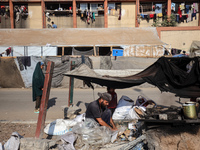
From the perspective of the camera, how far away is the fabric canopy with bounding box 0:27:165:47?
57.9 feet

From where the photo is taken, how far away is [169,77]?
5.17m

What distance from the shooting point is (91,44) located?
17.4m

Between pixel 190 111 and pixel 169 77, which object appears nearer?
pixel 190 111

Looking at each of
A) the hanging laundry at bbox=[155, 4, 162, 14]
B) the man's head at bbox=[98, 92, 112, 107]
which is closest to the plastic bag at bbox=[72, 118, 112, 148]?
the man's head at bbox=[98, 92, 112, 107]

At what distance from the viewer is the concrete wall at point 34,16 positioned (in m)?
22.4

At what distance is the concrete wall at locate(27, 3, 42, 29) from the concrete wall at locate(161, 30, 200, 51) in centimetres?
1289

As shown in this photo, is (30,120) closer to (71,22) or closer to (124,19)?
(71,22)

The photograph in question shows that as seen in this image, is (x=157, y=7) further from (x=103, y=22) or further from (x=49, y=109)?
(x=49, y=109)

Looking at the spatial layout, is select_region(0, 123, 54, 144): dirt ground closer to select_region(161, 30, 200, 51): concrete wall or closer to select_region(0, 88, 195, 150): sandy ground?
select_region(0, 88, 195, 150): sandy ground

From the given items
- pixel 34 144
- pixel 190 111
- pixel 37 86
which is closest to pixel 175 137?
pixel 190 111

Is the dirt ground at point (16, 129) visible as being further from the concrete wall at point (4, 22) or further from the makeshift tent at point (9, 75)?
the concrete wall at point (4, 22)

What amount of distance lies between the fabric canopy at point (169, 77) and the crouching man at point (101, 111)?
31.0 inches

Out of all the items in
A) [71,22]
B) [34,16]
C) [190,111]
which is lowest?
[190,111]

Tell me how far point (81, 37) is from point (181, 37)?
9.70 meters
